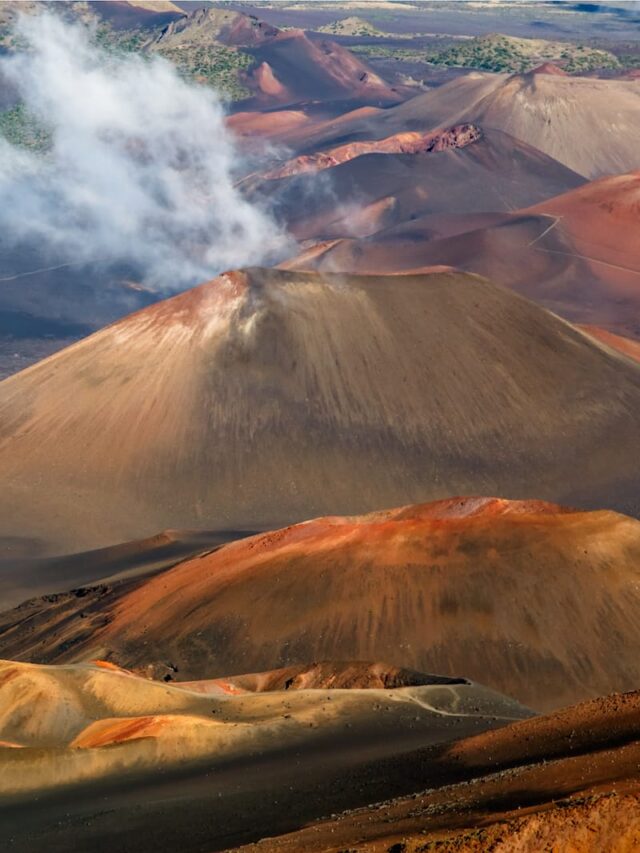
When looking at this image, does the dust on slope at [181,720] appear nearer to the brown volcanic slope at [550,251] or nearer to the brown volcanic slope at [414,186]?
the brown volcanic slope at [550,251]

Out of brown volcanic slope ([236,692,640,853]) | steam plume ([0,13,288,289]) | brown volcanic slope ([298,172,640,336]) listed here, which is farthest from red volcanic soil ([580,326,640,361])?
brown volcanic slope ([236,692,640,853])

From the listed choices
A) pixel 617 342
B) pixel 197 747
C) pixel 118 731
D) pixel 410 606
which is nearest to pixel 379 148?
pixel 617 342

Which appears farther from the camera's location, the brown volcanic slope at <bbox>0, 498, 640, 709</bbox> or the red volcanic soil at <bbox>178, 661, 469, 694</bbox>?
the brown volcanic slope at <bbox>0, 498, 640, 709</bbox>

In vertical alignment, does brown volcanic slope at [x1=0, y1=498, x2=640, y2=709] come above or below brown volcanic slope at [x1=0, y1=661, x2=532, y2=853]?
below

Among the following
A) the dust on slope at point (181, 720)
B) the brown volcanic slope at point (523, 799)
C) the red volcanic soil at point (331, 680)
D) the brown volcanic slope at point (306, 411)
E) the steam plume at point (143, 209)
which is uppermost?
the brown volcanic slope at point (523, 799)

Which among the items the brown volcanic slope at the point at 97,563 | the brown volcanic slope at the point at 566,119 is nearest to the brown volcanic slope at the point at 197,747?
the brown volcanic slope at the point at 97,563

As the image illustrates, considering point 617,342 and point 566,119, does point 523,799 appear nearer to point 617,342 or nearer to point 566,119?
point 617,342

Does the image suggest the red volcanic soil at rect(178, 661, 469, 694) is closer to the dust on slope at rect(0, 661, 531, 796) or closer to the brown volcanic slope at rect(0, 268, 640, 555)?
the dust on slope at rect(0, 661, 531, 796)
